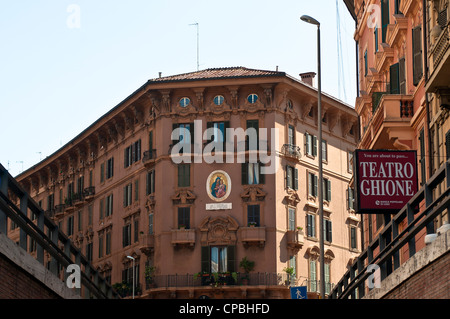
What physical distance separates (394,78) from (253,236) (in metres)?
30.7

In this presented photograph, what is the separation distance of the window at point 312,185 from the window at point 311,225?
161cm

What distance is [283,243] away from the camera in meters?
68.4

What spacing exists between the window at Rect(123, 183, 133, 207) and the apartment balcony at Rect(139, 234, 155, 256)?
494 centimetres

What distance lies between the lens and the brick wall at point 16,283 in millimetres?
14641

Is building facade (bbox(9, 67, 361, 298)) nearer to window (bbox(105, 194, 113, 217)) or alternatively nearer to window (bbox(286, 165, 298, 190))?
window (bbox(286, 165, 298, 190))

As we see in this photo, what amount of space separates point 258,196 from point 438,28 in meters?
40.3

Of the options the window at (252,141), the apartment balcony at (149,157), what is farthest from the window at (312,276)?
the apartment balcony at (149,157)

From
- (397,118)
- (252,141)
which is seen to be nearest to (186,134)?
(252,141)

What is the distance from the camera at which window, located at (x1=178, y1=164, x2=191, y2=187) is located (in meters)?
70.2

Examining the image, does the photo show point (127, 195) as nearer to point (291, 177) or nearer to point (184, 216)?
point (184, 216)

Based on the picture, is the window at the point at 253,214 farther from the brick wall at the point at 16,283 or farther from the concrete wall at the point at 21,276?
the brick wall at the point at 16,283

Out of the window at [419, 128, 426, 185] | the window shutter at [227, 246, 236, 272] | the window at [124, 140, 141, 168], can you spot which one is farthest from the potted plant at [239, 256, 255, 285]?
the window at [419, 128, 426, 185]
